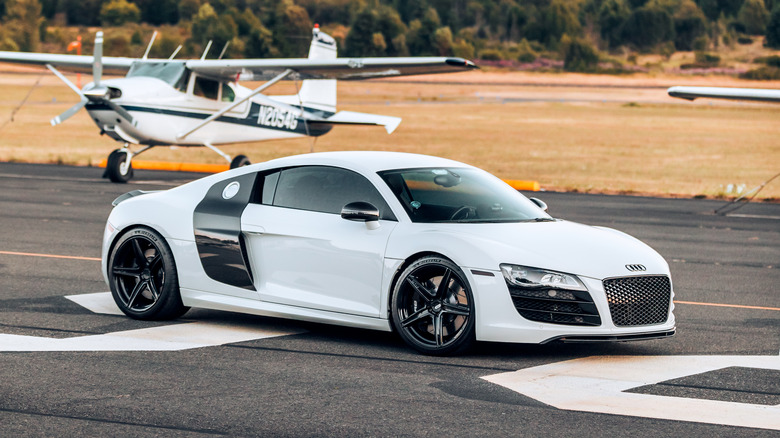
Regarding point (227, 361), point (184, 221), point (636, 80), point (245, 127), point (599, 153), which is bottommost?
point (636, 80)

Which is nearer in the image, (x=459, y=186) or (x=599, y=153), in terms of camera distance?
(x=459, y=186)

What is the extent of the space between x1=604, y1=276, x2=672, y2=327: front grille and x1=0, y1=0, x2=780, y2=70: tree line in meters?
105

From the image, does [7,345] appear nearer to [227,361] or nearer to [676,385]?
[227,361]

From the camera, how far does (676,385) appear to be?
7016mm

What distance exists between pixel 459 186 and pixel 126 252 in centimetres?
266

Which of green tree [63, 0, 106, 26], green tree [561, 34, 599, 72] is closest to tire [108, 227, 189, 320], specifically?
green tree [561, 34, 599, 72]

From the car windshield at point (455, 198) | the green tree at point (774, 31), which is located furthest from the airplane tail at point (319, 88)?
the green tree at point (774, 31)

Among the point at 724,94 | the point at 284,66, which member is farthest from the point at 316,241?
the point at 284,66

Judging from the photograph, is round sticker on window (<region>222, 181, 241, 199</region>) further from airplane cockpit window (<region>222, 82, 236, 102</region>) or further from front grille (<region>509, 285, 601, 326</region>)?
airplane cockpit window (<region>222, 82, 236, 102</region>)

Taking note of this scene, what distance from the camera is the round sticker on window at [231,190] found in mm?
8859

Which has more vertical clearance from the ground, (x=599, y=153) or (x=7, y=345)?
(x=7, y=345)

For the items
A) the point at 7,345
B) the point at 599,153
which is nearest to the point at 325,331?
the point at 7,345

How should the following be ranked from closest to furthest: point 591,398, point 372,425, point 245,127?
point 372,425
point 591,398
point 245,127

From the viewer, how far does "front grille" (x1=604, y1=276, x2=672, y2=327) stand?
7590mm
